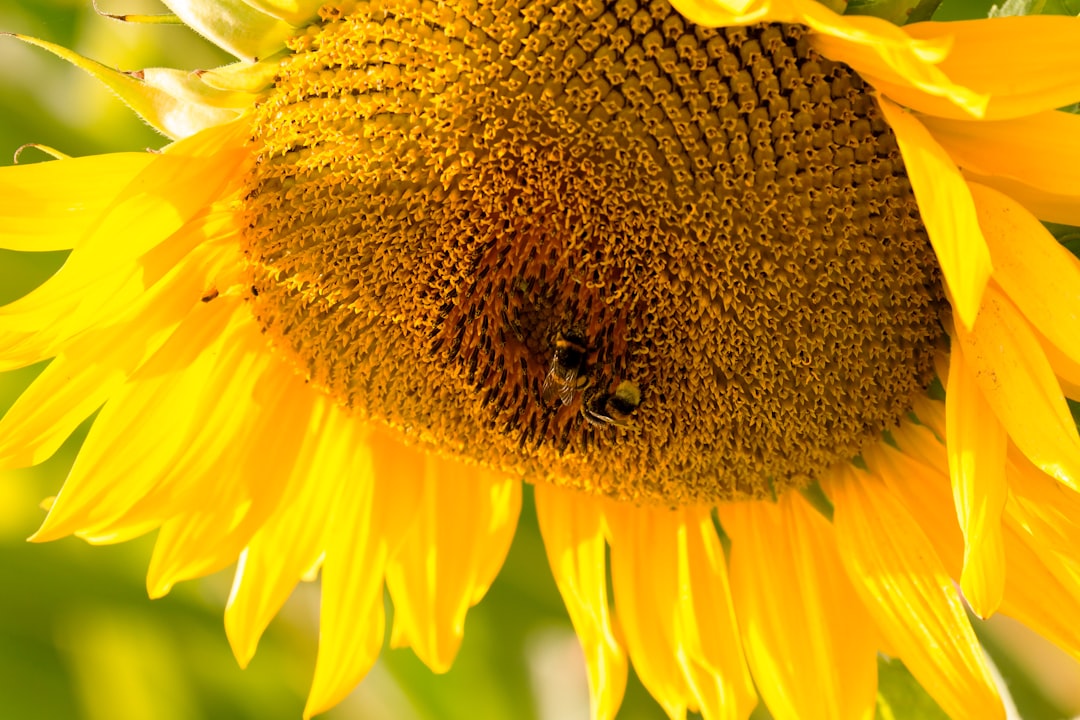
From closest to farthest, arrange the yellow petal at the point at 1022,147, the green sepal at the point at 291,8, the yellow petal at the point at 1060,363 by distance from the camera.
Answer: the yellow petal at the point at 1022,147
the yellow petal at the point at 1060,363
the green sepal at the point at 291,8

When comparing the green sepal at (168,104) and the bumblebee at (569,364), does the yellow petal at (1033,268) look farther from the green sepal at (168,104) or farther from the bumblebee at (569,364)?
the green sepal at (168,104)

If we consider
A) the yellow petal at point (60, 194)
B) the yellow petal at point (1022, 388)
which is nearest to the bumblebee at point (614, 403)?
the yellow petal at point (1022, 388)

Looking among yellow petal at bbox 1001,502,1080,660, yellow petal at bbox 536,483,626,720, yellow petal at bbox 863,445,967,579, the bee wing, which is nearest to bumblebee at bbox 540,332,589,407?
the bee wing

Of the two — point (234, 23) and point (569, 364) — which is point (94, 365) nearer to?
point (234, 23)

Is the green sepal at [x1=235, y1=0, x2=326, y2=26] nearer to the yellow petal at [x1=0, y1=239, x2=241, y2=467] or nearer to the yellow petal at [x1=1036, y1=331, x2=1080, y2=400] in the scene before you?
the yellow petal at [x1=0, y1=239, x2=241, y2=467]

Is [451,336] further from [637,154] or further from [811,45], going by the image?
[811,45]
